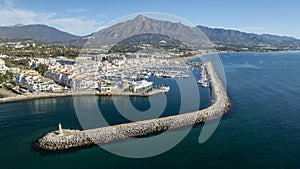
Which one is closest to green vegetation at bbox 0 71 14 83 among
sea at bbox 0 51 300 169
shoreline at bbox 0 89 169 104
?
shoreline at bbox 0 89 169 104

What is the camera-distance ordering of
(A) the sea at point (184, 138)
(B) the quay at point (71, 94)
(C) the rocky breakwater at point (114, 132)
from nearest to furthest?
(A) the sea at point (184, 138) < (C) the rocky breakwater at point (114, 132) < (B) the quay at point (71, 94)

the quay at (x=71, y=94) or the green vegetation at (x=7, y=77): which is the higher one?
the green vegetation at (x=7, y=77)

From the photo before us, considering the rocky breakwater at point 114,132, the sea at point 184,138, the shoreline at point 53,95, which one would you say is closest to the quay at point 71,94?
the shoreline at point 53,95

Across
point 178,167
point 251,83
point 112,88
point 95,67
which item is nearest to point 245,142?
point 178,167

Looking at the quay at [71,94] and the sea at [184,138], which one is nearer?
the sea at [184,138]

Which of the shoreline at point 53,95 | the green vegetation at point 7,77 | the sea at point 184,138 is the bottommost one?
the sea at point 184,138

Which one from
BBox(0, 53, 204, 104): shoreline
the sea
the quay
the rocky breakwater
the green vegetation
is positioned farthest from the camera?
the green vegetation

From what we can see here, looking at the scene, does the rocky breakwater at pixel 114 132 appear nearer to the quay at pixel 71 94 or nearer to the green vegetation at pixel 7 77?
the quay at pixel 71 94

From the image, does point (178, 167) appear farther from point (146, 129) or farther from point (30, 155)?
point (30, 155)

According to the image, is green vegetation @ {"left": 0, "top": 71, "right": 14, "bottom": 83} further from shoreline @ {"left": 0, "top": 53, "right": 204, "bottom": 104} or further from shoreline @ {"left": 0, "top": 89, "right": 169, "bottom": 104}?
shoreline @ {"left": 0, "top": 89, "right": 169, "bottom": 104}

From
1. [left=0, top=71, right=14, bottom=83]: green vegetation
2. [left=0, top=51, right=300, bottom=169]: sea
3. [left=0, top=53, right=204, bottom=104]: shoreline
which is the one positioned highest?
[left=0, top=71, right=14, bottom=83]: green vegetation
